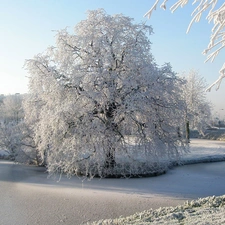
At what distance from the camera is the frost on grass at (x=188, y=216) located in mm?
4799

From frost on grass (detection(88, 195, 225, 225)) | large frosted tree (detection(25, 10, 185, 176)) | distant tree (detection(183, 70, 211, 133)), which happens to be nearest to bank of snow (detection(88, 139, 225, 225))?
frost on grass (detection(88, 195, 225, 225))

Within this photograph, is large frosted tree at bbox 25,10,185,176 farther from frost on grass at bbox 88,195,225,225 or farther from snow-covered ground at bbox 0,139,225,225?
frost on grass at bbox 88,195,225,225

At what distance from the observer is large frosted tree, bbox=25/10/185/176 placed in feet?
39.9

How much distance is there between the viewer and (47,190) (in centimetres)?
1052

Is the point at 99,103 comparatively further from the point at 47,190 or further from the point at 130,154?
the point at 47,190

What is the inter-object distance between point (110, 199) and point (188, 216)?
13.5 ft

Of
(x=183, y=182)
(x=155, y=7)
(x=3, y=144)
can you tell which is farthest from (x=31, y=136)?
(x=155, y=7)

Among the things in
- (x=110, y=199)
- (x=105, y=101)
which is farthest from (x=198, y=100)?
(x=110, y=199)

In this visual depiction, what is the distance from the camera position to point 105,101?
12141 mm

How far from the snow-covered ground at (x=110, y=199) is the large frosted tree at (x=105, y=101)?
111 centimetres

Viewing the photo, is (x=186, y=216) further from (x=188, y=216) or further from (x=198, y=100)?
(x=198, y=100)

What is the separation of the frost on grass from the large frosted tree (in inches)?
226

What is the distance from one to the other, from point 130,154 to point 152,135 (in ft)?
4.37

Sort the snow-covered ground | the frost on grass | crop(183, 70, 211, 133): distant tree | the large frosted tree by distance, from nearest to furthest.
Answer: the frost on grass → the snow-covered ground → the large frosted tree → crop(183, 70, 211, 133): distant tree
